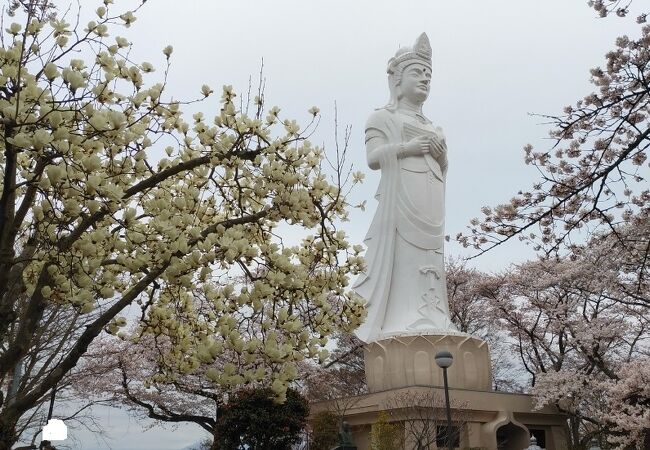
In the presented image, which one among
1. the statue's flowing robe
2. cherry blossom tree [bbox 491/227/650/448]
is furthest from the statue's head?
cherry blossom tree [bbox 491/227/650/448]

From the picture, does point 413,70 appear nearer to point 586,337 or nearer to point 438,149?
point 438,149

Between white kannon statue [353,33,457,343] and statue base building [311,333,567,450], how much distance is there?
0.42 meters

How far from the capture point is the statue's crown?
18.0 meters

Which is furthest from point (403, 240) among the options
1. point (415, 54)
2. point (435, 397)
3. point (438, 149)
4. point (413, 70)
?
point (415, 54)

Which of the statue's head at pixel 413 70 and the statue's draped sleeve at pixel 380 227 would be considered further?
the statue's head at pixel 413 70

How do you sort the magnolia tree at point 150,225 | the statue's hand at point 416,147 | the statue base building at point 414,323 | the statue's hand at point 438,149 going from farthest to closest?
the statue's hand at point 438,149, the statue's hand at point 416,147, the statue base building at point 414,323, the magnolia tree at point 150,225

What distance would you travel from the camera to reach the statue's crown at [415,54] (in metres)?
18.0

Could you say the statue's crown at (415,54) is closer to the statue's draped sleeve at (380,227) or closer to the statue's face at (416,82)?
the statue's face at (416,82)

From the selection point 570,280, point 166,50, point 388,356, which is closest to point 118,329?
point 166,50

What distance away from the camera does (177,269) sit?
3.54 metres

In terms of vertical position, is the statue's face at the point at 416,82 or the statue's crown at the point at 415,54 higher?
the statue's crown at the point at 415,54

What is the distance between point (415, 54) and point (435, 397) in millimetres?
9011

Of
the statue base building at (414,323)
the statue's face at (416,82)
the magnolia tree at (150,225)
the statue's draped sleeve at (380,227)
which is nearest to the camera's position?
the magnolia tree at (150,225)

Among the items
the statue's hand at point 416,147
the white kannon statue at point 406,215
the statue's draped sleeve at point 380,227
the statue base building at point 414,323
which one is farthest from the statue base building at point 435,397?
the statue's hand at point 416,147
